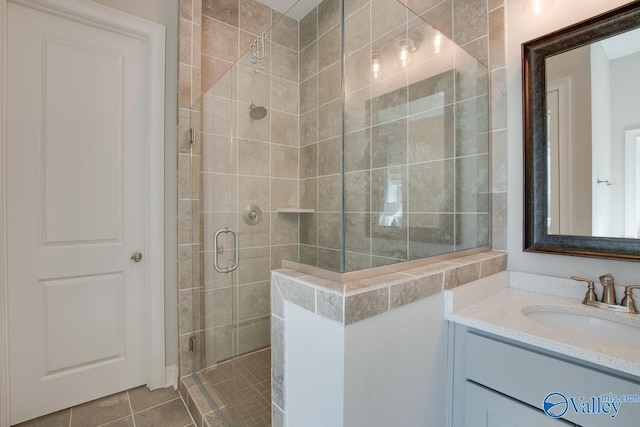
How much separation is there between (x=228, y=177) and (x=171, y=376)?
140 cm

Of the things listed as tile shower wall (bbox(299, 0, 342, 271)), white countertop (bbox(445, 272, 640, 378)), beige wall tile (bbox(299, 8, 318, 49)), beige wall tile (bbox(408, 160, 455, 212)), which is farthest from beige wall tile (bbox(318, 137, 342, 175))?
white countertop (bbox(445, 272, 640, 378))

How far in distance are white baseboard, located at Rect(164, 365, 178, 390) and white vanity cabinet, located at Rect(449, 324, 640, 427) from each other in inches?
67.3

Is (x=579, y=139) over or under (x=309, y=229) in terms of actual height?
over

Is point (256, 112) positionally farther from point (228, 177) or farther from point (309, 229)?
point (309, 229)

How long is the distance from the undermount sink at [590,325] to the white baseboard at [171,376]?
2.06 m

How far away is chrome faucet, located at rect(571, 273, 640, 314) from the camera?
106 centimetres

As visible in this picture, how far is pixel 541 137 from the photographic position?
51.5 inches

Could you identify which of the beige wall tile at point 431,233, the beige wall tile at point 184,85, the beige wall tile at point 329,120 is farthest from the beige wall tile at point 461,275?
the beige wall tile at point 184,85

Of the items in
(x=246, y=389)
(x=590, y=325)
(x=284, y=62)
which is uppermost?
(x=284, y=62)

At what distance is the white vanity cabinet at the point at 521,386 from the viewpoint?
77 cm

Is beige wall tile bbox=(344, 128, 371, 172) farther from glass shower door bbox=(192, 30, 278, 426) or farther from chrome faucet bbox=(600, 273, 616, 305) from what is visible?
chrome faucet bbox=(600, 273, 616, 305)

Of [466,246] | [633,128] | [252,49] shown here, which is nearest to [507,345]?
[466,246]

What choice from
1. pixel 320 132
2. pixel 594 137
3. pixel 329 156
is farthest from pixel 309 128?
pixel 594 137

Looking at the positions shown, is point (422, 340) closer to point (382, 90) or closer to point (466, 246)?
point (466, 246)
